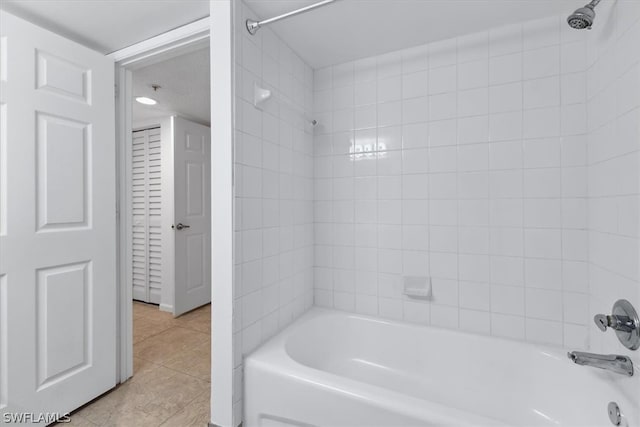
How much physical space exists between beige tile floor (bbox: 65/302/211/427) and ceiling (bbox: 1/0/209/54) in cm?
213

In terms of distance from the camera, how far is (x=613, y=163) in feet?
4.01

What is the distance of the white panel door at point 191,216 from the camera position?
323 cm

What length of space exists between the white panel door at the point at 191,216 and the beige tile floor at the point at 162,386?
0.50 m

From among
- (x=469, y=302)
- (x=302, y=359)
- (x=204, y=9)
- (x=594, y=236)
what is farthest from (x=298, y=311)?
(x=204, y=9)

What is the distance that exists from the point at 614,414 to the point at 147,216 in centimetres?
406

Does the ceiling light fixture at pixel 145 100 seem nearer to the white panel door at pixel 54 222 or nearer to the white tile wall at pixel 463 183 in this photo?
the white panel door at pixel 54 222

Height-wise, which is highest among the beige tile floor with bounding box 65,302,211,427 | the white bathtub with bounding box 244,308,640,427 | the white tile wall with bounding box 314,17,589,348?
the white tile wall with bounding box 314,17,589,348

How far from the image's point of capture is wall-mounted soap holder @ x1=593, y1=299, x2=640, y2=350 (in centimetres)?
104

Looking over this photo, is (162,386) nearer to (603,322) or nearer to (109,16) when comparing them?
(109,16)

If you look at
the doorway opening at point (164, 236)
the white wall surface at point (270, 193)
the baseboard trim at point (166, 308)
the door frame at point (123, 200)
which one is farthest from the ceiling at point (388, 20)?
the baseboard trim at point (166, 308)

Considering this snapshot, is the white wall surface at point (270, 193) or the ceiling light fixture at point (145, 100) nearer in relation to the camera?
the white wall surface at point (270, 193)

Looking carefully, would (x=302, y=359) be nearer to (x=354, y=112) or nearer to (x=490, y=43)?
(x=354, y=112)

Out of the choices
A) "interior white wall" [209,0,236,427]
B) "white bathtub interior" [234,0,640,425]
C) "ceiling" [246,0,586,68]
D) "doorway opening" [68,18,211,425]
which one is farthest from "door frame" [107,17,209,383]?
"white bathtub interior" [234,0,640,425]

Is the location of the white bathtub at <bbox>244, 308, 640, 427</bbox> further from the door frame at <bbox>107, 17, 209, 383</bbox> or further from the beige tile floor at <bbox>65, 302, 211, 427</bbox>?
the door frame at <bbox>107, 17, 209, 383</bbox>
